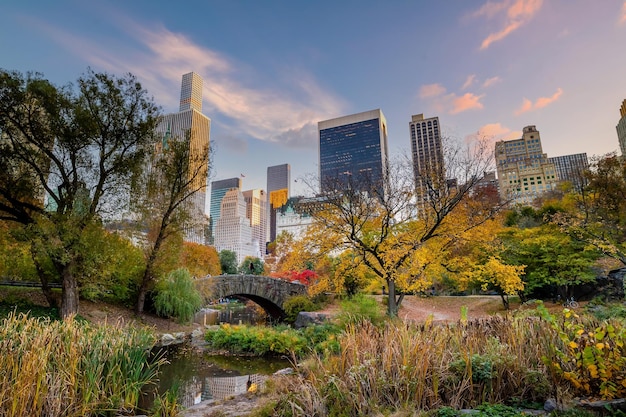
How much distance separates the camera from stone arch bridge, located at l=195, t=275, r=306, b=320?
18141 mm

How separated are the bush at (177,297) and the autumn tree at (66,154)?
378 cm

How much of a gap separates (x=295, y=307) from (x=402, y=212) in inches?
351

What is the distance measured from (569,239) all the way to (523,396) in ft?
46.7

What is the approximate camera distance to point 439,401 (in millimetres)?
3701

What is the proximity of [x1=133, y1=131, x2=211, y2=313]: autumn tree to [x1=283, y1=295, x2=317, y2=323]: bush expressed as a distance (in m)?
6.51

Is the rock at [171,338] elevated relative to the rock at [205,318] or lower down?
elevated

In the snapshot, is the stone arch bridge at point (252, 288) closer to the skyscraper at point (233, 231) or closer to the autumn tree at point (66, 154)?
the autumn tree at point (66, 154)

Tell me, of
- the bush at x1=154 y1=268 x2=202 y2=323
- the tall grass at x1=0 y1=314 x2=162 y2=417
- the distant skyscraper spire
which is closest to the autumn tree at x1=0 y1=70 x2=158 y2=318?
the bush at x1=154 y1=268 x2=202 y2=323

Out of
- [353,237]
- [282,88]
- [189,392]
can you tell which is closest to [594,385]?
[189,392]

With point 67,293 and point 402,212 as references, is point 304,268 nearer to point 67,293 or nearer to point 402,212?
point 402,212

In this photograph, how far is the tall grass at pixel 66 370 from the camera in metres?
3.49

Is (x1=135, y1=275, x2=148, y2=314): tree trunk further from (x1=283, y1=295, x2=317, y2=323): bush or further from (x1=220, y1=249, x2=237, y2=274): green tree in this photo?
(x1=220, y1=249, x2=237, y2=274): green tree

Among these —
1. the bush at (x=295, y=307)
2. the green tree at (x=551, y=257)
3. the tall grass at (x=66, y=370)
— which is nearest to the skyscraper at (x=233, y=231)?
the bush at (x=295, y=307)

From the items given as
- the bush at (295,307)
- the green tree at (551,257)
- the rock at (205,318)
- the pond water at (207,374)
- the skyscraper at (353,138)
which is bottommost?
the rock at (205,318)
